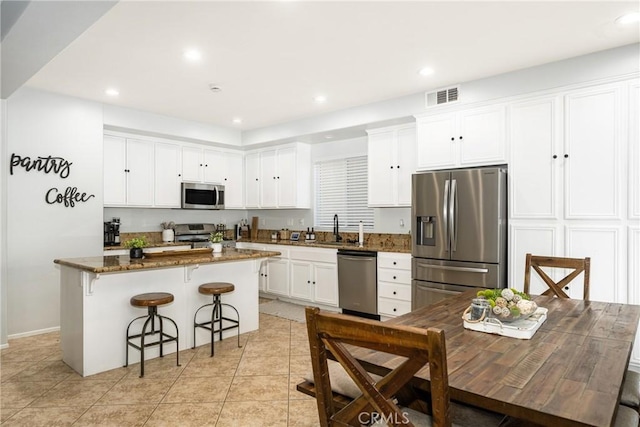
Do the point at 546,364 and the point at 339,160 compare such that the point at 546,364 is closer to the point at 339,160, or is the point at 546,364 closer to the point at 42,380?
the point at 42,380

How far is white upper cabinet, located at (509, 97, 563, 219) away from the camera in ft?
11.4

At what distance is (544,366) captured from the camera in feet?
4.58

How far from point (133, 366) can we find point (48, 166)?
2.50m

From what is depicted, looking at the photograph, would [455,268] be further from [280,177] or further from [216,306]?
[280,177]

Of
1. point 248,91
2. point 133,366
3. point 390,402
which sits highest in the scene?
point 248,91

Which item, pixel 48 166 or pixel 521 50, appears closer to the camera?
pixel 521 50

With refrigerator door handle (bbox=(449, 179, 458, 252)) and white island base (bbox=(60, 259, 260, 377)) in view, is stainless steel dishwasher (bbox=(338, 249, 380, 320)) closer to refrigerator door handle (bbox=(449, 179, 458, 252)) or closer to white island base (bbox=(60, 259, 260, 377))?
refrigerator door handle (bbox=(449, 179, 458, 252))

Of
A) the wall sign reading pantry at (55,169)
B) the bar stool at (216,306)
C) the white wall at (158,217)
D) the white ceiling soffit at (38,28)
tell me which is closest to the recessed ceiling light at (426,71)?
the white ceiling soffit at (38,28)

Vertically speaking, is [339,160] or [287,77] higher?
[287,77]

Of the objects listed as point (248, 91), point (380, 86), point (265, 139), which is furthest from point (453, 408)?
point (265, 139)

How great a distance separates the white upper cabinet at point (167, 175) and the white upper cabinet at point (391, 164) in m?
2.83

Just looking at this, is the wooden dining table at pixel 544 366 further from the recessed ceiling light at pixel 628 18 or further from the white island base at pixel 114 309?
the white island base at pixel 114 309

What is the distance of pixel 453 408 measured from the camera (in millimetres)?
1561

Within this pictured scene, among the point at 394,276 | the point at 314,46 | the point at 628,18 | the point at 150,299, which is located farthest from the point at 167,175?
the point at 628,18
